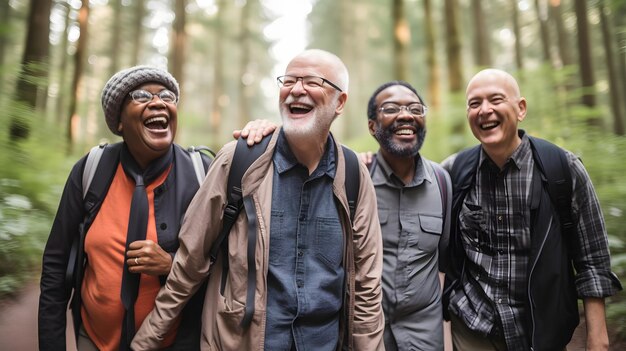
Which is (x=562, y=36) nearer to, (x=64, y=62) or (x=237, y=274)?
(x=237, y=274)

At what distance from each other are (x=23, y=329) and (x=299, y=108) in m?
4.45

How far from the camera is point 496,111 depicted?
290cm

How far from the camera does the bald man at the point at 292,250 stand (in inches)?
94.3

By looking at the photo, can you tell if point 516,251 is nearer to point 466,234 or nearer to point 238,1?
point 466,234

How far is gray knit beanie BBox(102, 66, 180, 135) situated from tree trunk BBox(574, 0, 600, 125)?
940 centimetres

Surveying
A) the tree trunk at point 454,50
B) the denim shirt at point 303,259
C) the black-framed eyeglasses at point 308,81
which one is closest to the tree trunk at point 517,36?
the tree trunk at point 454,50

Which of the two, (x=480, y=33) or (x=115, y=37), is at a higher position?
(x=115, y=37)

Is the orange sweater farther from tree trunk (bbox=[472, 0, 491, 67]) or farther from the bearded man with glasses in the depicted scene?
tree trunk (bbox=[472, 0, 491, 67])

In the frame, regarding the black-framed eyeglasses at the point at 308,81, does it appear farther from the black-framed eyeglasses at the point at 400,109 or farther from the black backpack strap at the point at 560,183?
the black backpack strap at the point at 560,183

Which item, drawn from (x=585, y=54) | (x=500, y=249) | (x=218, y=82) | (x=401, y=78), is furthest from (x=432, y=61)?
(x=218, y=82)

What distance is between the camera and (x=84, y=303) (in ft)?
8.67

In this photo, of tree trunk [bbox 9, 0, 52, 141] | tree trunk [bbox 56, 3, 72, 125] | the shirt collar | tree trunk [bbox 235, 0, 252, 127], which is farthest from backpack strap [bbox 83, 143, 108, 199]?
tree trunk [bbox 235, 0, 252, 127]

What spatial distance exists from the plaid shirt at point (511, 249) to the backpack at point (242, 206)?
3.54ft

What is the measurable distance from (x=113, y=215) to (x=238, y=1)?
1050 inches
